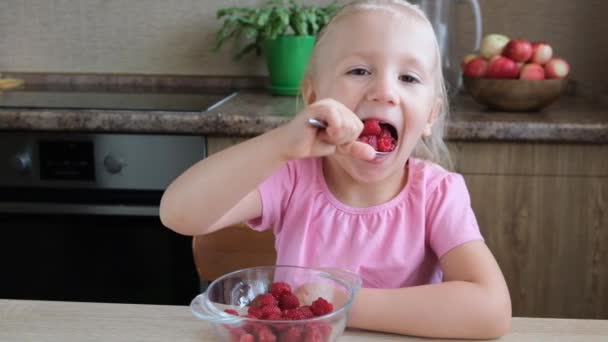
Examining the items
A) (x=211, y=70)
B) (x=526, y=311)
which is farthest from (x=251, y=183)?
(x=211, y=70)

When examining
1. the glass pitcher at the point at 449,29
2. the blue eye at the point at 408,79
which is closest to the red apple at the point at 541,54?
the glass pitcher at the point at 449,29

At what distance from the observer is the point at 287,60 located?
7.04 ft

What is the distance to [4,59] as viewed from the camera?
8.29 feet

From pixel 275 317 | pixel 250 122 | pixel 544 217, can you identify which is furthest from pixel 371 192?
pixel 544 217

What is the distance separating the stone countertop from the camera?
5.70 ft

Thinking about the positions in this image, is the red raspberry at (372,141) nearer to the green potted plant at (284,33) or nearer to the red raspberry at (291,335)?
the red raspberry at (291,335)

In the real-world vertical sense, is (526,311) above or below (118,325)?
below

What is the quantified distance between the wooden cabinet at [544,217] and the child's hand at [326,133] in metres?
0.95

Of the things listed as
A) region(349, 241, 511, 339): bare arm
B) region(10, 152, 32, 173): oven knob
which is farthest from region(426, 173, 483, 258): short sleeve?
region(10, 152, 32, 173): oven knob

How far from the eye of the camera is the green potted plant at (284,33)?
83.8 inches

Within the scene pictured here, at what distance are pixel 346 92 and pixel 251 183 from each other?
20cm

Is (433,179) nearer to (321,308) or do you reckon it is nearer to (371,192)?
(371,192)

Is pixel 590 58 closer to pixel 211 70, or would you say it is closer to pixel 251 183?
pixel 211 70

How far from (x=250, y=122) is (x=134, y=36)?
33.7 inches
